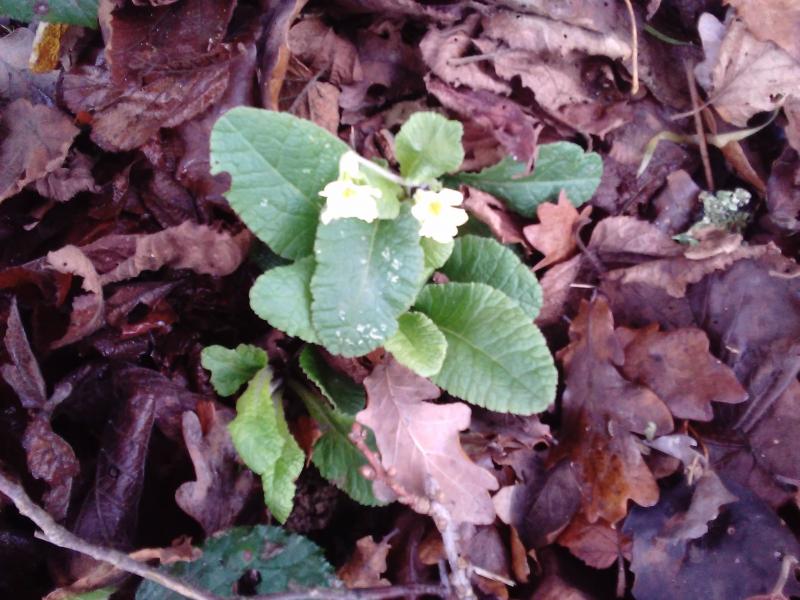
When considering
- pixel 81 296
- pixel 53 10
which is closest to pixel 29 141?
pixel 53 10

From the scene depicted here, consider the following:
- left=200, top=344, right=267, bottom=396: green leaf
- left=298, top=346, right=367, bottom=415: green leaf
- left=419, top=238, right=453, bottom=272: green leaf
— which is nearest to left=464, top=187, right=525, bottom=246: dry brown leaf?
left=419, top=238, right=453, bottom=272: green leaf

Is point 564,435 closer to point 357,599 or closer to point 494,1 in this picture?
point 357,599

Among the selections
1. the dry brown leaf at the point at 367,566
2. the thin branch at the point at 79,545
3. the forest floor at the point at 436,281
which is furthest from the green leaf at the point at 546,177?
the thin branch at the point at 79,545

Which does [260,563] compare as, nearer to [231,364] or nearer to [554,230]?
[231,364]

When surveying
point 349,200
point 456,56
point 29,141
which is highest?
point 456,56

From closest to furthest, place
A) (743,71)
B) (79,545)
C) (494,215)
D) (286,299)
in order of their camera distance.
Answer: (79,545) → (286,299) → (494,215) → (743,71)

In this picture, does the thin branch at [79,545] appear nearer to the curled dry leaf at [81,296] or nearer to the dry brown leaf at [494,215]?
the curled dry leaf at [81,296]
